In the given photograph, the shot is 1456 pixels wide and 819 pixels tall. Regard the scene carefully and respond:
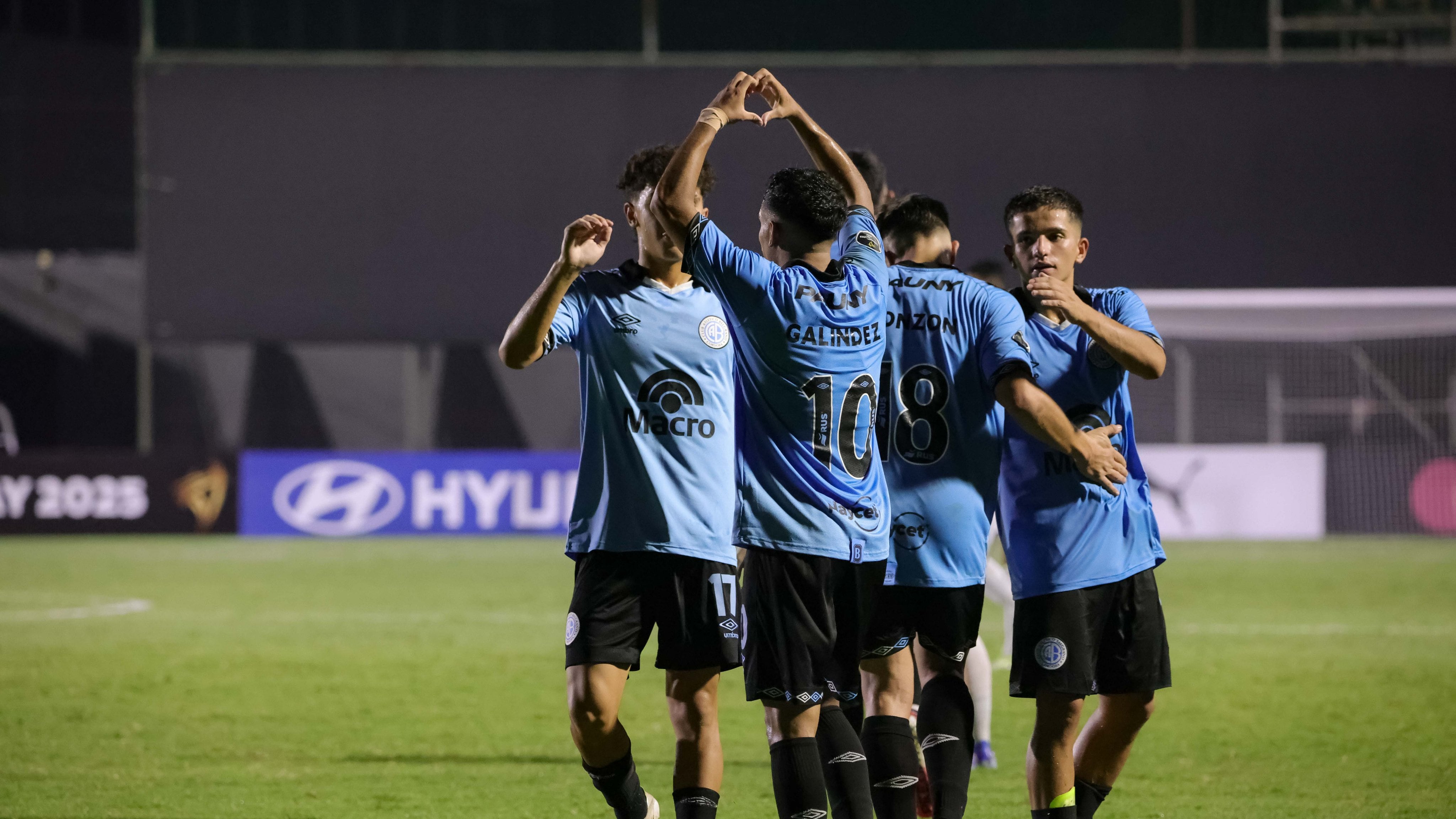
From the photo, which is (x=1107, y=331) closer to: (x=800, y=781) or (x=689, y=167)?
(x=689, y=167)

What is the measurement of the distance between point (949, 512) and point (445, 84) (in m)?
17.4

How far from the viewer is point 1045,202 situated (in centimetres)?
436

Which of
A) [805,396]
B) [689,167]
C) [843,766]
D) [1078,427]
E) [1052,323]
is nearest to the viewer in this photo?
[689,167]

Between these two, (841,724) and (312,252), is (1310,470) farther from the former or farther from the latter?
(841,724)

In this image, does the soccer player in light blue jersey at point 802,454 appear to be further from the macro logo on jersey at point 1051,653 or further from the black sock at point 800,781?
the macro logo on jersey at point 1051,653

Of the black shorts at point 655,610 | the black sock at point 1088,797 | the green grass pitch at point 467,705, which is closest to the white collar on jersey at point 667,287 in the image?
the black shorts at point 655,610

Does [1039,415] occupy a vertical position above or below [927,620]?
above

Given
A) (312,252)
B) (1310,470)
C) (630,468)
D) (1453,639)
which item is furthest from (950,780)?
(312,252)

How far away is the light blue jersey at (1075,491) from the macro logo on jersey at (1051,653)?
5.4 inches

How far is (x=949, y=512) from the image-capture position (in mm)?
4391

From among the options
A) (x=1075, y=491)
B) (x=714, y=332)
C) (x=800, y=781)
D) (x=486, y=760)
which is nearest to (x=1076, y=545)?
(x=1075, y=491)

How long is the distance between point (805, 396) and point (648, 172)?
0.83m

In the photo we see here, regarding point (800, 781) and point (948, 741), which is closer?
point (800, 781)

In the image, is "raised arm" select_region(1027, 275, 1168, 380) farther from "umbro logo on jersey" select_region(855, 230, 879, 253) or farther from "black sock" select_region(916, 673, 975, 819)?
"black sock" select_region(916, 673, 975, 819)
